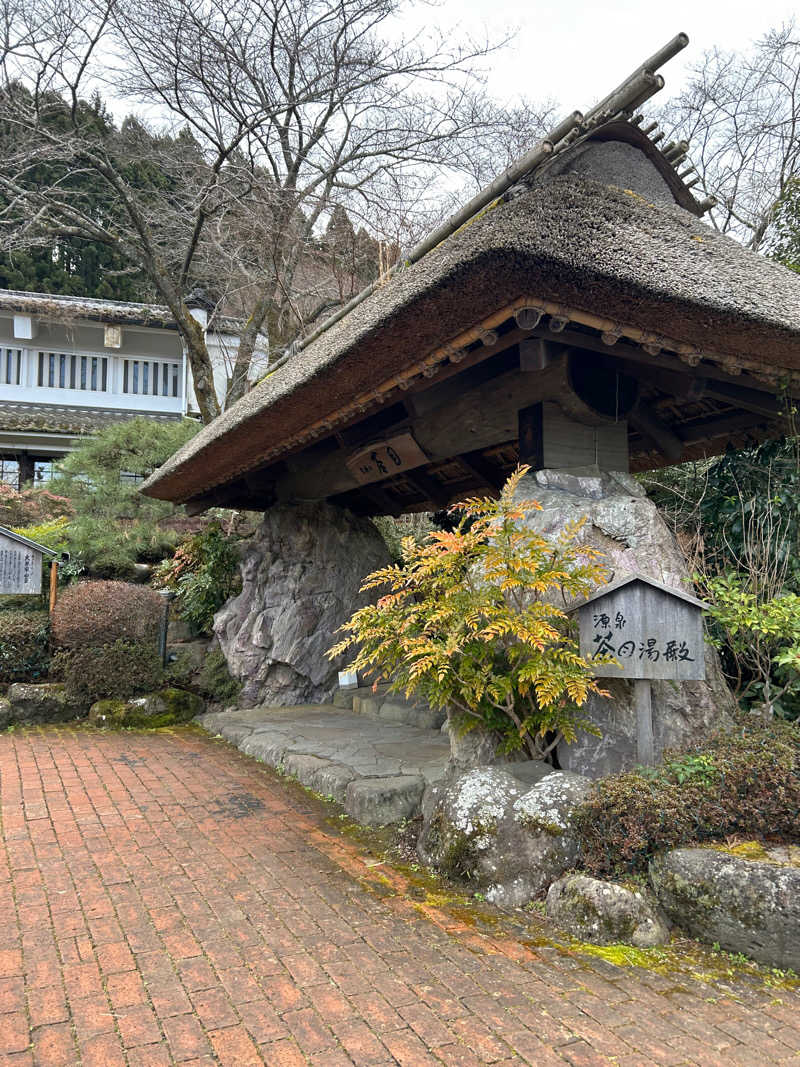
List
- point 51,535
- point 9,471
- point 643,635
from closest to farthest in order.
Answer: point 643,635
point 51,535
point 9,471

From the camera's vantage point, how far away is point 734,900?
9.81ft

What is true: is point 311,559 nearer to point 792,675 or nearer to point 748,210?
point 792,675

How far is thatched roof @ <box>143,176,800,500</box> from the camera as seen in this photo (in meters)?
3.54

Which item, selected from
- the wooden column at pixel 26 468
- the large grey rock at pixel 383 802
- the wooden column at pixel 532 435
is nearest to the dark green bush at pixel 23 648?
the large grey rock at pixel 383 802

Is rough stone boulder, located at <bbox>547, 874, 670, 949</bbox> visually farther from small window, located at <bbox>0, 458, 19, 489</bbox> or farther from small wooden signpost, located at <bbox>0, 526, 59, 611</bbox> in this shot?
small window, located at <bbox>0, 458, 19, 489</bbox>

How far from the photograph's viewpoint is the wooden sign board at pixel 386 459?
622 cm

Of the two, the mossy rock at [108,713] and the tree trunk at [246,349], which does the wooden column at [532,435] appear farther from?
the tree trunk at [246,349]

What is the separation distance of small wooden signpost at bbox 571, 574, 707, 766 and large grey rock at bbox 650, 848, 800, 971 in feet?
2.26

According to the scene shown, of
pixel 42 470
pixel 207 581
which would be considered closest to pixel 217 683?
pixel 207 581

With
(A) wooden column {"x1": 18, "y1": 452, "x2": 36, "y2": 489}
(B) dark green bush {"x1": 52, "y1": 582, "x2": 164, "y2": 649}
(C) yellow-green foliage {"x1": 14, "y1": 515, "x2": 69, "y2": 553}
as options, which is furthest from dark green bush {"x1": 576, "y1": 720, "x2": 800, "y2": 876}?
(A) wooden column {"x1": 18, "y1": 452, "x2": 36, "y2": 489}

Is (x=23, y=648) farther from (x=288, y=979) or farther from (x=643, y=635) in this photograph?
(x=643, y=635)

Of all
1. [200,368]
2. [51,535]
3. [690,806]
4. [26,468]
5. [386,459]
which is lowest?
[690,806]

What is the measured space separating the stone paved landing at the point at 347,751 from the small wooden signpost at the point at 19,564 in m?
2.59

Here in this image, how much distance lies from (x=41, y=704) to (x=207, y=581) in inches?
102
